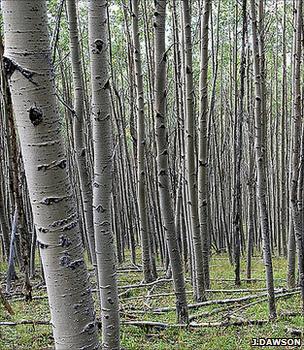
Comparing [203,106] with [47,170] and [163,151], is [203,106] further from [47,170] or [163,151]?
[47,170]

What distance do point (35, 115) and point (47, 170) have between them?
0.15 meters

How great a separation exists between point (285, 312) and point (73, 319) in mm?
3492

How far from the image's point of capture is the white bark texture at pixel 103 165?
218 cm

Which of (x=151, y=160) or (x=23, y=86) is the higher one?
(x=23, y=86)

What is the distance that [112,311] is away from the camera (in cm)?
249

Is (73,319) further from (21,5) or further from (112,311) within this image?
(112,311)

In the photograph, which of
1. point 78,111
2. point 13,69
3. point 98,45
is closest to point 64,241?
point 13,69

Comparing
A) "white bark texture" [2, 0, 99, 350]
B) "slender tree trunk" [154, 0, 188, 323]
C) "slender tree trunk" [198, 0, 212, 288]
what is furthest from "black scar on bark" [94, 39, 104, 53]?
"slender tree trunk" [198, 0, 212, 288]

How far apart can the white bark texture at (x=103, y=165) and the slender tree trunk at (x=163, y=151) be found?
1.29m

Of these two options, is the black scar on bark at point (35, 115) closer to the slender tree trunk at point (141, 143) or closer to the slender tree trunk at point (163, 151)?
the slender tree trunk at point (163, 151)

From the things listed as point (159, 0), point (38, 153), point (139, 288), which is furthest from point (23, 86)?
point (139, 288)

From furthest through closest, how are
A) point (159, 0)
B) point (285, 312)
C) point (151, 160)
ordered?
1. point (151, 160)
2. point (285, 312)
3. point (159, 0)

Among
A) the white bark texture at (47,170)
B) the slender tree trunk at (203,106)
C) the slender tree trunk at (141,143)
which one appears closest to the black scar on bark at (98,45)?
the white bark texture at (47,170)

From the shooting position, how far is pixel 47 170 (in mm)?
1247
